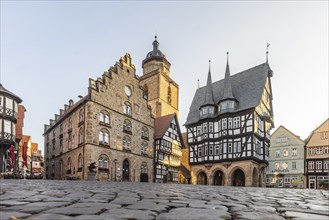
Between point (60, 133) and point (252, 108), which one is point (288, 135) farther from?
point (60, 133)

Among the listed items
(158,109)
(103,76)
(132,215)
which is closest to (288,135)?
(158,109)

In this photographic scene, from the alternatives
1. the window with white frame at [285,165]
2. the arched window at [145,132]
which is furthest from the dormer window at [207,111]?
the window with white frame at [285,165]

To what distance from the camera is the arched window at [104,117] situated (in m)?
30.3

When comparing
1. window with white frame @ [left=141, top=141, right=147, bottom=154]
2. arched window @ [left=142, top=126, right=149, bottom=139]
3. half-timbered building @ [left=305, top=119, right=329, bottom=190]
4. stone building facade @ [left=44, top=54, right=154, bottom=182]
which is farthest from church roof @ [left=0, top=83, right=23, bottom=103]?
half-timbered building @ [left=305, top=119, right=329, bottom=190]

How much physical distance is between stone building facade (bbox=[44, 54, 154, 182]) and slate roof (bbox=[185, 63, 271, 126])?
7.75 meters

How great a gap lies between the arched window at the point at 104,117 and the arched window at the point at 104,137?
3.09 feet

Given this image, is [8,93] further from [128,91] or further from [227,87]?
[227,87]

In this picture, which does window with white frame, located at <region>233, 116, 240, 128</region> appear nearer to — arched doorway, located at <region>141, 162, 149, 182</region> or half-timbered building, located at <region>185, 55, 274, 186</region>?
half-timbered building, located at <region>185, 55, 274, 186</region>

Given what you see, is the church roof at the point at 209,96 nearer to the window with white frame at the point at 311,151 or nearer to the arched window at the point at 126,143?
the arched window at the point at 126,143

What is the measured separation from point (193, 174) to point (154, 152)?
19.6 feet

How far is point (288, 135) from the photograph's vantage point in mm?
43781

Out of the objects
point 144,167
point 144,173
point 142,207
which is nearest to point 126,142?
point 144,167

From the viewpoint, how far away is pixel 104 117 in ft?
101

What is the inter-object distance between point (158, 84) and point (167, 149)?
14890mm
